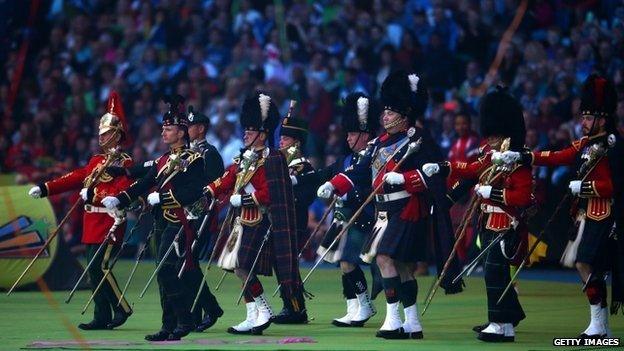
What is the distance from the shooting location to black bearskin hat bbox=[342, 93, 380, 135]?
1473 centimetres

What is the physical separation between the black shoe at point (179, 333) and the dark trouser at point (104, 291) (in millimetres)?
1294

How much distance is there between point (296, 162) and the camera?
14.9 meters

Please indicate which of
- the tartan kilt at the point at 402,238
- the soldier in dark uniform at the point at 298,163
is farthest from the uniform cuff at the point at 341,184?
the soldier in dark uniform at the point at 298,163

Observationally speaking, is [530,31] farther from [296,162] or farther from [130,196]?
[130,196]

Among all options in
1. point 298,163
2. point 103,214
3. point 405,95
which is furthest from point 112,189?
point 405,95

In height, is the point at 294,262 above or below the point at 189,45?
below

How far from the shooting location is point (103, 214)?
14.0m

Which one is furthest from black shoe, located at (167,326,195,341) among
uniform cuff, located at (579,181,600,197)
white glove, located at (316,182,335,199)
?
uniform cuff, located at (579,181,600,197)

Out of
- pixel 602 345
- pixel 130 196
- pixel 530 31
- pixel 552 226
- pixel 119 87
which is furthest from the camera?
pixel 119 87

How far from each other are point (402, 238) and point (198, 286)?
1945mm

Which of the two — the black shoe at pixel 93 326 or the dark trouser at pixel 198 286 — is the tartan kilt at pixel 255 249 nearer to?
the dark trouser at pixel 198 286

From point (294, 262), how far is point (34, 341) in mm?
2379

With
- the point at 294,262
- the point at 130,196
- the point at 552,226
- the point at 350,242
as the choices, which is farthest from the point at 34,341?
the point at 552,226

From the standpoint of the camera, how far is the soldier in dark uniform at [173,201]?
12.8 meters
